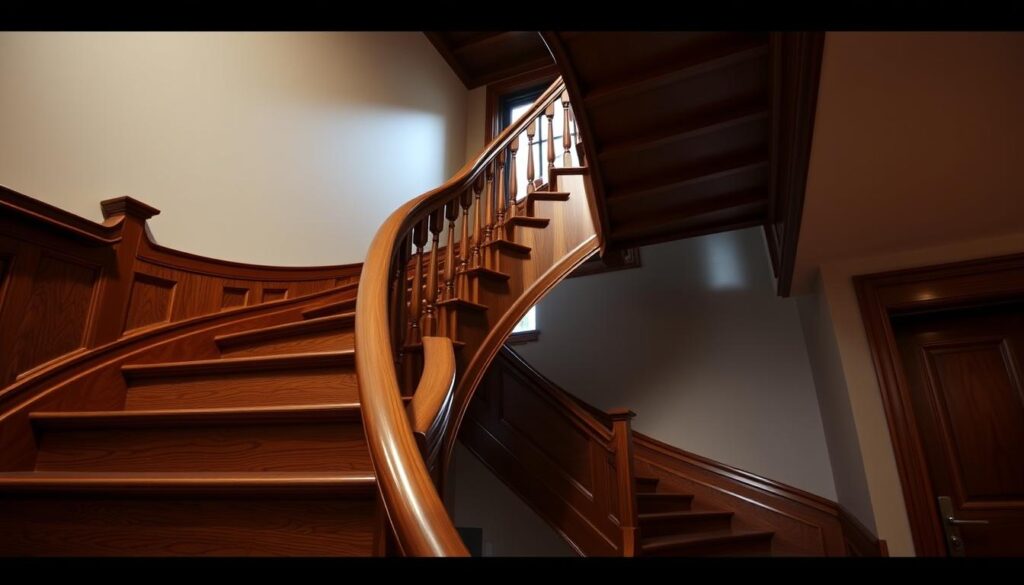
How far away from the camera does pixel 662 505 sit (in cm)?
352

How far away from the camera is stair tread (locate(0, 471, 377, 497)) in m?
1.10

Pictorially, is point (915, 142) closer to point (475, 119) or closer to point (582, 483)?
point (582, 483)

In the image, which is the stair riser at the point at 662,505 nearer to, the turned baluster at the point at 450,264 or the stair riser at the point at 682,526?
the stair riser at the point at 682,526

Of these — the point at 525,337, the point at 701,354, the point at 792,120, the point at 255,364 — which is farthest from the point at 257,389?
the point at 701,354

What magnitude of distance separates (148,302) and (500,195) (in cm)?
168

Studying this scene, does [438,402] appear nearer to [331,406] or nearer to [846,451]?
[331,406]

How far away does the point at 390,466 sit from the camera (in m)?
0.80

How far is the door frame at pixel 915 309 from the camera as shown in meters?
2.20

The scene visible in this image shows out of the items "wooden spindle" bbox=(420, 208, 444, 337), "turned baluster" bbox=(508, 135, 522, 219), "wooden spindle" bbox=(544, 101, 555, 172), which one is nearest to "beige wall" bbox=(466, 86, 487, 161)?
"wooden spindle" bbox=(544, 101, 555, 172)

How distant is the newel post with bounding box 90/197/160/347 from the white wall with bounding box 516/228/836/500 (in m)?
3.25

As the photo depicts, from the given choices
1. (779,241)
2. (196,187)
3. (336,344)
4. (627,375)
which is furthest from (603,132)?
(627,375)

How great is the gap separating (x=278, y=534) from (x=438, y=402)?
0.45 metres

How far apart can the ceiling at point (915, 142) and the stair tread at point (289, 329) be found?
1.76 m
